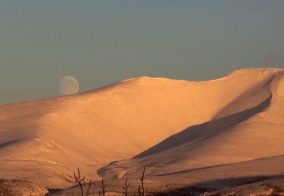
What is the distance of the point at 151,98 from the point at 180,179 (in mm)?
76314

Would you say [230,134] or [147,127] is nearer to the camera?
[230,134]

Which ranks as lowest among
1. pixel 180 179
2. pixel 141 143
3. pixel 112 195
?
pixel 112 195

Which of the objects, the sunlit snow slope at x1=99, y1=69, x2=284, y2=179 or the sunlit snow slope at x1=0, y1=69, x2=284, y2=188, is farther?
the sunlit snow slope at x1=99, y1=69, x2=284, y2=179

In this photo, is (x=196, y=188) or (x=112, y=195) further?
(x=196, y=188)

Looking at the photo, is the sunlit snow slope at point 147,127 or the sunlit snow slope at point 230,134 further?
the sunlit snow slope at point 230,134

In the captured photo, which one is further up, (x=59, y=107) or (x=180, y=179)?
(x=59, y=107)

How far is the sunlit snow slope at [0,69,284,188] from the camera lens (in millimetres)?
74500

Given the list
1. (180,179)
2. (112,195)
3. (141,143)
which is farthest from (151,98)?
(112,195)

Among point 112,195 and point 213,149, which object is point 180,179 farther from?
point 213,149

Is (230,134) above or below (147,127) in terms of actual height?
below

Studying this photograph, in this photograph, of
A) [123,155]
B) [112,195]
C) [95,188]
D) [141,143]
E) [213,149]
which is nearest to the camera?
[112,195]

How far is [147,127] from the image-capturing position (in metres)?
109

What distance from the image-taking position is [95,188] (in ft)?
118

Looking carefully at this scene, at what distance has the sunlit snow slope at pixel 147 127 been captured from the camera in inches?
2933
